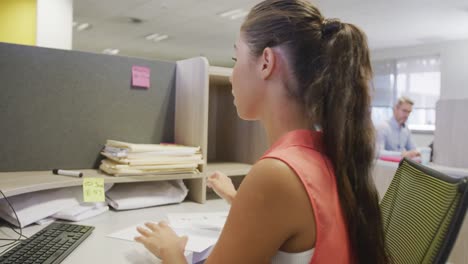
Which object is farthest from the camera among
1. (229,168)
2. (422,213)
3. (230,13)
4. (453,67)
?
(453,67)

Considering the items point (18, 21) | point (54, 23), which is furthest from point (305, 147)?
point (18, 21)

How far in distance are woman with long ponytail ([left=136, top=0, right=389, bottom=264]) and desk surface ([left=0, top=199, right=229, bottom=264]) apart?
7.3 inches

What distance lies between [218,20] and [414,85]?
3.88 meters

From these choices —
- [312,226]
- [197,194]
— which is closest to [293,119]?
[312,226]

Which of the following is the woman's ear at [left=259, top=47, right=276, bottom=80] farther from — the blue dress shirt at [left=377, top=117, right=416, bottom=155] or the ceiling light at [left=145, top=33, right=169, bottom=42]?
the ceiling light at [left=145, top=33, right=169, bottom=42]

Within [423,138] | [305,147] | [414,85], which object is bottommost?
[423,138]

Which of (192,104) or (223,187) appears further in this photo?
(192,104)

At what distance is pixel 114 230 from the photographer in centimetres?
117

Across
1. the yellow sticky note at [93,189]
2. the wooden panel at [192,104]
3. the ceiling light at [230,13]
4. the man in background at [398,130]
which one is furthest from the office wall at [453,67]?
the yellow sticky note at [93,189]

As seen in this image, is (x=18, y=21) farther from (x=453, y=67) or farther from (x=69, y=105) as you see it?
(x=453, y=67)

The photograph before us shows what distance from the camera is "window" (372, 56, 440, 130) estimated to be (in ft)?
22.2

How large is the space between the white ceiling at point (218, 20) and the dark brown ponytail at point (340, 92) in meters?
3.37

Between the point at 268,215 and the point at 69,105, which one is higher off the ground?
the point at 69,105

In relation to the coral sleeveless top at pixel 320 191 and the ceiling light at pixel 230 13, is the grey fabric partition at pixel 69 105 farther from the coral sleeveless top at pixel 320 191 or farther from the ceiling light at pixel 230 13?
the ceiling light at pixel 230 13
